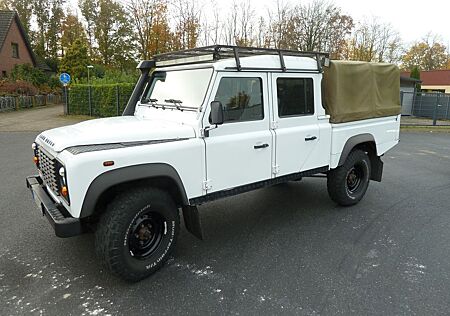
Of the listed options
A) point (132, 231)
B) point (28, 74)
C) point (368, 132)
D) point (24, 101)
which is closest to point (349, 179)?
point (368, 132)

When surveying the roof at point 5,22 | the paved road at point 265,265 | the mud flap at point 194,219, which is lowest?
the paved road at point 265,265

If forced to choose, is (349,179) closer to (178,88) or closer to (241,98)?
(241,98)

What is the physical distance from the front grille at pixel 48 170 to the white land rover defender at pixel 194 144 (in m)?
0.01

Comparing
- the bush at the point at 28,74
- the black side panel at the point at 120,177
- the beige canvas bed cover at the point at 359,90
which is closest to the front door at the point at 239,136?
the black side panel at the point at 120,177

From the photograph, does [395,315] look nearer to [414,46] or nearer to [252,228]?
[252,228]

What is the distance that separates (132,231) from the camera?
3.10 meters

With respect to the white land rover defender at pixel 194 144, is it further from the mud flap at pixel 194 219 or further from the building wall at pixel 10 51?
the building wall at pixel 10 51

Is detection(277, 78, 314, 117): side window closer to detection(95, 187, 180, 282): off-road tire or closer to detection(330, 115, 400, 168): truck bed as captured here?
detection(330, 115, 400, 168): truck bed

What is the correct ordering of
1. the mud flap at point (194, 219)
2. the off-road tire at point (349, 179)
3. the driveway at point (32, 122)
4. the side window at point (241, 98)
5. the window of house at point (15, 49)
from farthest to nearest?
1. the window of house at point (15, 49)
2. the driveway at point (32, 122)
3. the off-road tire at point (349, 179)
4. the side window at point (241, 98)
5. the mud flap at point (194, 219)

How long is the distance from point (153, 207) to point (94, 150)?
0.77 metres

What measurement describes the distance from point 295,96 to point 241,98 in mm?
917

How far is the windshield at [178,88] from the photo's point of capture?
3.60 metres

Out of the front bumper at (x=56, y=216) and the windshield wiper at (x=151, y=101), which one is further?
the windshield wiper at (x=151, y=101)

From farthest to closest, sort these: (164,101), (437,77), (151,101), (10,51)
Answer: (437,77) → (10,51) → (151,101) → (164,101)
